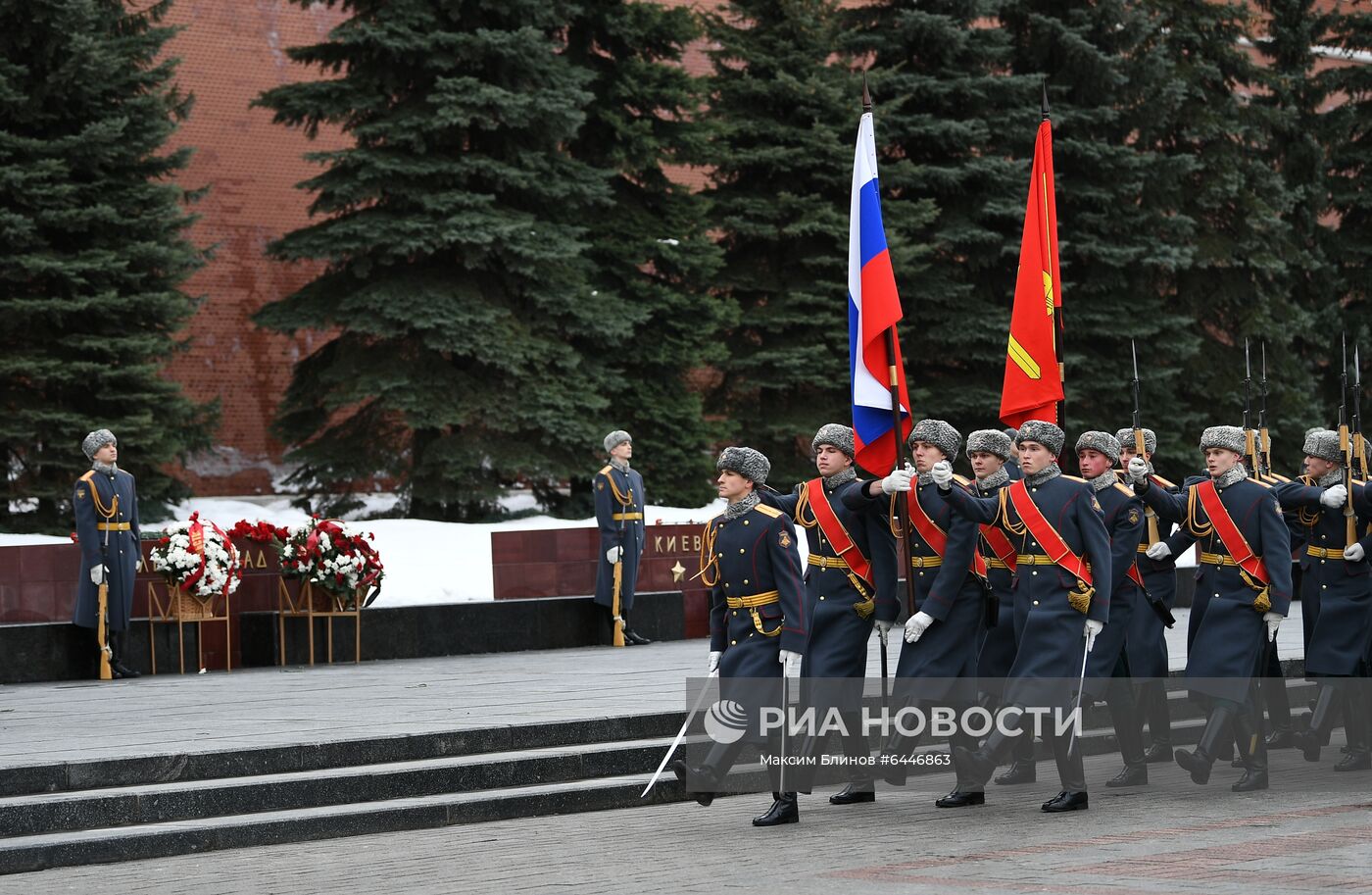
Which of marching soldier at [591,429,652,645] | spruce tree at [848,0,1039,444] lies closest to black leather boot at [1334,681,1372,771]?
marching soldier at [591,429,652,645]

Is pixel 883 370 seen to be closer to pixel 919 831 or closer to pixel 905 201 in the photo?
pixel 919 831

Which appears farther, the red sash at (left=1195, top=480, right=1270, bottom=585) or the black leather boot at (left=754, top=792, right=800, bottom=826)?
the red sash at (left=1195, top=480, right=1270, bottom=585)

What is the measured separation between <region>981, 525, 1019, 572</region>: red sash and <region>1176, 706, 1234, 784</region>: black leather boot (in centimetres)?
119

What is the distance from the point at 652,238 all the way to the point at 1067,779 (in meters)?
15.2

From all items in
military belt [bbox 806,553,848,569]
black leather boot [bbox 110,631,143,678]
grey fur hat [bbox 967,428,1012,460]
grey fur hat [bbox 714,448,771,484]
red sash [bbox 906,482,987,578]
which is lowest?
black leather boot [bbox 110,631,143,678]

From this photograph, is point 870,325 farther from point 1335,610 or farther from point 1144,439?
point 1335,610

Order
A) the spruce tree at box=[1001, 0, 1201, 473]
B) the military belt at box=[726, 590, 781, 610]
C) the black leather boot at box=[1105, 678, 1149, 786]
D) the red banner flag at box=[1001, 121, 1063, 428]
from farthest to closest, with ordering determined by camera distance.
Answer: the spruce tree at box=[1001, 0, 1201, 473] < the red banner flag at box=[1001, 121, 1063, 428] < the black leather boot at box=[1105, 678, 1149, 786] < the military belt at box=[726, 590, 781, 610]

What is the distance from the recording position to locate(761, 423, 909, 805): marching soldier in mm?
7844

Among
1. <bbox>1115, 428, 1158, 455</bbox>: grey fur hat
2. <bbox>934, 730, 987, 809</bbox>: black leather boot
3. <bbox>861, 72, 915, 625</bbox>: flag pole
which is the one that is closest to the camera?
<bbox>934, 730, 987, 809</bbox>: black leather boot

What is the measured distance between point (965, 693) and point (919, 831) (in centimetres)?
101

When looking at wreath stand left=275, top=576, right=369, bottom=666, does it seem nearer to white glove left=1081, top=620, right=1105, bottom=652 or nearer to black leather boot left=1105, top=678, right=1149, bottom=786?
black leather boot left=1105, top=678, right=1149, bottom=786

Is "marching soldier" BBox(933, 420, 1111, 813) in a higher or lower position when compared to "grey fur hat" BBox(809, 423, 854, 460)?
lower

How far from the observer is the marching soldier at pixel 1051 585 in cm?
761

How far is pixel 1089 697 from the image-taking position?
9008mm
